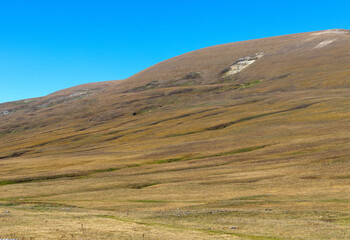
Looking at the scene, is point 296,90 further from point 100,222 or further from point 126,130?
point 100,222

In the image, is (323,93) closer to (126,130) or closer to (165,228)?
(126,130)

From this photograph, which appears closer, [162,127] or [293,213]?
[293,213]

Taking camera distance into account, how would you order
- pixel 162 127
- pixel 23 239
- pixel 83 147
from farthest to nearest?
pixel 162 127 → pixel 83 147 → pixel 23 239

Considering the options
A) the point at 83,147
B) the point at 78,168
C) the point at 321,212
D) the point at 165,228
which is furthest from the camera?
the point at 83,147

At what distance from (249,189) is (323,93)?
13001 centimetres

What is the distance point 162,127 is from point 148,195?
329ft

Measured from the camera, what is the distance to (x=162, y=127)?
156m

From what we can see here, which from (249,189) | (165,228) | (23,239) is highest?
(23,239)

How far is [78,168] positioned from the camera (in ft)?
298

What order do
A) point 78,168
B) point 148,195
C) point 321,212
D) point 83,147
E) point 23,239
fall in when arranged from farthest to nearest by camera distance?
point 83,147 < point 78,168 < point 148,195 < point 321,212 < point 23,239

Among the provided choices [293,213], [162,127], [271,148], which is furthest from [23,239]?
[162,127]

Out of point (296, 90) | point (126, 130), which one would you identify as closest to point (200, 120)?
point (126, 130)

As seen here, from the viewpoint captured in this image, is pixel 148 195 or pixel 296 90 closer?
pixel 148 195

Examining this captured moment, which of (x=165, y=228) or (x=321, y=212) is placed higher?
(x=165, y=228)
